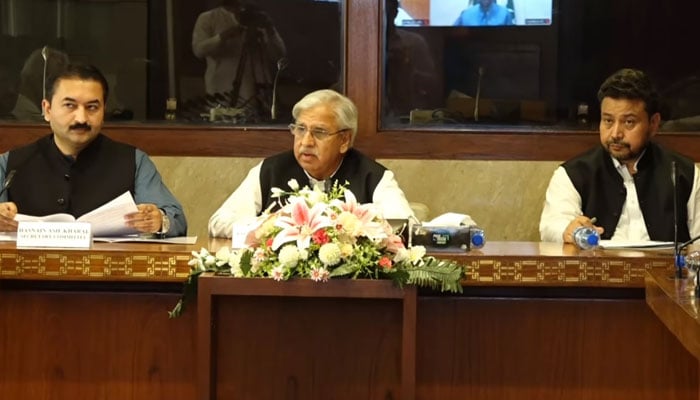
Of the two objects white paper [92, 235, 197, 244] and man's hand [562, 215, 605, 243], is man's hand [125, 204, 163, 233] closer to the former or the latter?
white paper [92, 235, 197, 244]

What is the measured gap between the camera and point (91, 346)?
2787mm

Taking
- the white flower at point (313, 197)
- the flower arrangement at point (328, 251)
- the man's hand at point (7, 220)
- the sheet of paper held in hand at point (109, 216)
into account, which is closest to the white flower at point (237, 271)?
the flower arrangement at point (328, 251)

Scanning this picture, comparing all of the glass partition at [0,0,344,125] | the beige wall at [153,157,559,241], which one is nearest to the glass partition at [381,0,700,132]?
the beige wall at [153,157,559,241]

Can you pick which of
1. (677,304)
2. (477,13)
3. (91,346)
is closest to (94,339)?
(91,346)

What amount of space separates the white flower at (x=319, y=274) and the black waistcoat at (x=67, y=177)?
1421 mm

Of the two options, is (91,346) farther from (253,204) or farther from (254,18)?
(254,18)

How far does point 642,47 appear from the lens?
439 cm

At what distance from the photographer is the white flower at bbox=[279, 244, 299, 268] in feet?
8.01

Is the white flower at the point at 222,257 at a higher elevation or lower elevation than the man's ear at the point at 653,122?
lower

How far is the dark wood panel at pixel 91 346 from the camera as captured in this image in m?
2.78

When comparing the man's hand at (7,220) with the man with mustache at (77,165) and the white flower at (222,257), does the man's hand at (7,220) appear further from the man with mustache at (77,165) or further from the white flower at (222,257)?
the white flower at (222,257)

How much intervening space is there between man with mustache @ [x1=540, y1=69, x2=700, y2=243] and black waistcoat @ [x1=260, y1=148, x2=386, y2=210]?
0.60 m

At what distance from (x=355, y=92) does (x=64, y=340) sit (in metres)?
1.94

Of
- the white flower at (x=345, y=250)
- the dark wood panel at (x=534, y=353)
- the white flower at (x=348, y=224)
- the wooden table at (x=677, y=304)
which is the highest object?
the white flower at (x=348, y=224)
